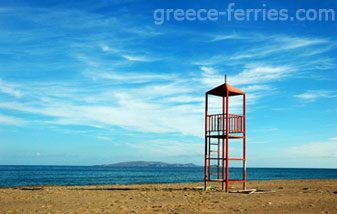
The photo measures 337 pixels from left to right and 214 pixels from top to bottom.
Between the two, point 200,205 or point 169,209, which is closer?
point 169,209

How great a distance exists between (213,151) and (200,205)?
20.2 ft

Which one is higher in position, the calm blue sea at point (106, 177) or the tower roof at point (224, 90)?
the tower roof at point (224, 90)

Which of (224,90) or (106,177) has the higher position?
(224,90)

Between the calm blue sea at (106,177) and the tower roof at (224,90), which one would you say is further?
the calm blue sea at (106,177)

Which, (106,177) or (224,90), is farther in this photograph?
(106,177)

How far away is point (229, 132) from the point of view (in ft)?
52.8

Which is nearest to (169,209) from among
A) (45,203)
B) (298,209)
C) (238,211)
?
(238,211)

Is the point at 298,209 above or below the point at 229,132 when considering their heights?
below

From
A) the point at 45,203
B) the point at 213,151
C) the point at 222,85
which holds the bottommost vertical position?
the point at 45,203

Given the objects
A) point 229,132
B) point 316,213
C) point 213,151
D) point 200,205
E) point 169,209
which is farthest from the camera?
point 213,151

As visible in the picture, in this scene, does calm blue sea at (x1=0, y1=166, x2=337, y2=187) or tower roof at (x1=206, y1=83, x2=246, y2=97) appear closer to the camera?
tower roof at (x1=206, y1=83, x2=246, y2=97)

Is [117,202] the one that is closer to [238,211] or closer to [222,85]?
[238,211]

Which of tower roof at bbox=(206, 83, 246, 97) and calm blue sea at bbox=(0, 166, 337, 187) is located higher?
A: tower roof at bbox=(206, 83, 246, 97)

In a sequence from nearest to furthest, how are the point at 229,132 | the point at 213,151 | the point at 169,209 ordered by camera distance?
the point at 169,209 < the point at 229,132 < the point at 213,151
